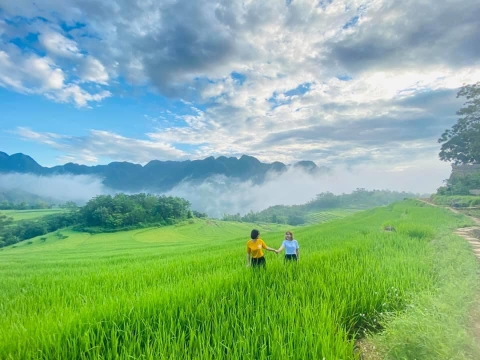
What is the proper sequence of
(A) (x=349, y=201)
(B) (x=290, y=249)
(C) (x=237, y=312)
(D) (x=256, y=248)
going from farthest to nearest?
(A) (x=349, y=201) → (B) (x=290, y=249) → (D) (x=256, y=248) → (C) (x=237, y=312)

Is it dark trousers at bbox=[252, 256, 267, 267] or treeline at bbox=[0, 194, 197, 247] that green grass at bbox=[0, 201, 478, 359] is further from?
treeline at bbox=[0, 194, 197, 247]

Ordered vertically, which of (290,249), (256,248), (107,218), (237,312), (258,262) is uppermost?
(256,248)

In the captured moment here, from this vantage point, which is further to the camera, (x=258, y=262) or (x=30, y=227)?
(x=30, y=227)

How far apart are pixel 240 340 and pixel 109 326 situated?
5.56 ft

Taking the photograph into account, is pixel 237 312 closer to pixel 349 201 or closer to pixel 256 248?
pixel 256 248

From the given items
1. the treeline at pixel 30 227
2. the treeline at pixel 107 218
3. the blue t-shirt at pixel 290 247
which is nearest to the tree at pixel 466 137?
the blue t-shirt at pixel 290 247

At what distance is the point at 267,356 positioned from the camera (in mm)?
2646

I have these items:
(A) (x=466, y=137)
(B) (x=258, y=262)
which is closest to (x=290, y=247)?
(B) (x=258, y=262)

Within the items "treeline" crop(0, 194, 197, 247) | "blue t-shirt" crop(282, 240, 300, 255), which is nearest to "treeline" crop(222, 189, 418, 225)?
"treeline" crop(0, 194, 197, 247)

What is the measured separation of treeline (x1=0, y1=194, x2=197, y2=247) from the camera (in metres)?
58.2

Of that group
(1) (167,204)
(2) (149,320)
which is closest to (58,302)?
(2) (149,320)

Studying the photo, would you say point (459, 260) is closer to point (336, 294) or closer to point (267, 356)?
point (336, 294)

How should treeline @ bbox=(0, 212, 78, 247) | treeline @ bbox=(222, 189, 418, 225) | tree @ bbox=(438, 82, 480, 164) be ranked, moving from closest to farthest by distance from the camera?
tree @ bbox=(438, 82, 480, 164)
treeline @ bbox=(0, 212, 78, 247)
treeline @ bbox=(222, 189, 418, 225)

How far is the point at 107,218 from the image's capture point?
58.2m
